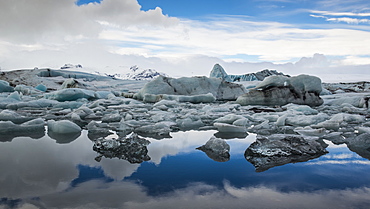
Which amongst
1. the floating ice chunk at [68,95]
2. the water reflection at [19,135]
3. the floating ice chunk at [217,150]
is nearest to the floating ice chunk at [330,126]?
the floating ice chunk at [217,150]

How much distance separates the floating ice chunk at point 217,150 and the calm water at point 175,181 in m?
0.05

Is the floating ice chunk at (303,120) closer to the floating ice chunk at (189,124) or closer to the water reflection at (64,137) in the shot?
the floating ice chunk at (189,124)

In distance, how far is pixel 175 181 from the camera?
5.02 ft

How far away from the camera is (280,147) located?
80.9 inches

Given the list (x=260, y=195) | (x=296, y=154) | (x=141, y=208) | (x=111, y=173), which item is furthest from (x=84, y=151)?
(x=296, y=154)

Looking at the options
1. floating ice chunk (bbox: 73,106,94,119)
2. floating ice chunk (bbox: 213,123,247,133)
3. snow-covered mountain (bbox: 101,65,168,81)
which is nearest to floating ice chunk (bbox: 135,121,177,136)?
floating ice chunk (bbox: 213,123,247,133)

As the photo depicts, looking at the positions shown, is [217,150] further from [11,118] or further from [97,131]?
[11,118]

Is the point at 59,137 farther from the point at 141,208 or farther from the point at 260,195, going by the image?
the point at 260,195

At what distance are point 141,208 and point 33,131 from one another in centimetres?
234

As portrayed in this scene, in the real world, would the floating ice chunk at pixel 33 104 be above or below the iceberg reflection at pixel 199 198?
above

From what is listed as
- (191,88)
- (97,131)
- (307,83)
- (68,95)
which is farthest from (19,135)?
(191,88)

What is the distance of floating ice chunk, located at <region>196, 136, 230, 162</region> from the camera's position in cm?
200

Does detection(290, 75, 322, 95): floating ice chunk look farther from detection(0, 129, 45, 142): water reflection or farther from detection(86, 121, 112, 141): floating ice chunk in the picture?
detection(0, 129, 45, 142): water reflection

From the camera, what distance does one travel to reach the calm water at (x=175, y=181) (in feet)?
4.18
